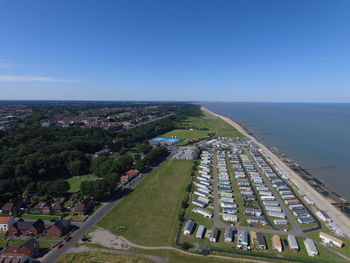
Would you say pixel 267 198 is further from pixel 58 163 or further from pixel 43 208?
pixel 58 163

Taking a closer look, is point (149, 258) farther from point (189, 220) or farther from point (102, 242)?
point (189, 220)

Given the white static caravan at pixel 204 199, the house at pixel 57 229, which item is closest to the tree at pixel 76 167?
the house at pixel 57 229

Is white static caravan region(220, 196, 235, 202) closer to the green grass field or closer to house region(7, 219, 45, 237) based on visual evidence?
the green grass field

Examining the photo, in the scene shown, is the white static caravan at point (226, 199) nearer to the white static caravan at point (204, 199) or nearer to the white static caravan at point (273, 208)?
the white static caravan at point (204, 199)

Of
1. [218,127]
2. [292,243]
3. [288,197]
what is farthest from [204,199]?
[218,127]

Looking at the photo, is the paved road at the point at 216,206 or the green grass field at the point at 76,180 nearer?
the paved road at the point at 216,206

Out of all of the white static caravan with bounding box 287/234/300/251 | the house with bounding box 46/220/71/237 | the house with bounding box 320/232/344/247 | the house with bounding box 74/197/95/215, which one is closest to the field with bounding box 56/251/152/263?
the house with bounding box 46/220/71/237

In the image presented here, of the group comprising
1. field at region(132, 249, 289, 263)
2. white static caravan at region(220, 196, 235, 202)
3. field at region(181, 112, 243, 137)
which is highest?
field at region(181, 112, 243, 137)

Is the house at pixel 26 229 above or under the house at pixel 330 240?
above
